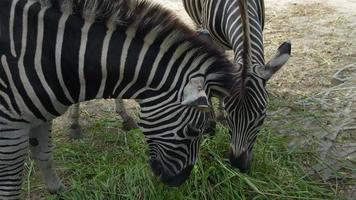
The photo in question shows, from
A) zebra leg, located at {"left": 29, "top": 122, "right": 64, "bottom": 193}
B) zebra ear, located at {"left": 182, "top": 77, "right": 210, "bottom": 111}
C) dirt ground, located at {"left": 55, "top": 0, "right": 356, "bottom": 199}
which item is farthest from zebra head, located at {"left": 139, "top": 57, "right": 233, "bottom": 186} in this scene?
zebra leg, located at {"left": 29, "top": 122, "right": 64, "bottom": 193}

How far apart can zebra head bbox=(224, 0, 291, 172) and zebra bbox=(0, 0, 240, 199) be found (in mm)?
762

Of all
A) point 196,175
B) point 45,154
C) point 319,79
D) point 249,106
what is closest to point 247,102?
point 249,106

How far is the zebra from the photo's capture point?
311cm

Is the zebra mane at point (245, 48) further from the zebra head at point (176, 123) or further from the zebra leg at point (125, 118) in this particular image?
the zebra leg at point (125, 118)

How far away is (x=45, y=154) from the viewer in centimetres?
435

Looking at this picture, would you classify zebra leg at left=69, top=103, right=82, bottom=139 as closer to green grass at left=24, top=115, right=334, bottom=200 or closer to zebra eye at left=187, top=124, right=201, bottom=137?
green grass at left=24, top=115, right=334, bottom=200

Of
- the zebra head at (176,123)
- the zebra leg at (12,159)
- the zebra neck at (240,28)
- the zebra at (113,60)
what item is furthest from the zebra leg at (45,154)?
the zebra neck at (240,28)

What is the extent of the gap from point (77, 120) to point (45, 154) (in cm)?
135

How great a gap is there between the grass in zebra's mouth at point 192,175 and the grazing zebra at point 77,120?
0.24 m

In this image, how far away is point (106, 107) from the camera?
6.35 m

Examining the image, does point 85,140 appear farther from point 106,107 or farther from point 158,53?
point 158,53

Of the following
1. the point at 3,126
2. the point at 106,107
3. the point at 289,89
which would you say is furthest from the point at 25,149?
the point at 289,89

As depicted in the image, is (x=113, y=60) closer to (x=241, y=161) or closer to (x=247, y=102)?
(x=247, y=102)

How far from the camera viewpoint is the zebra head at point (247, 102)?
396 cm
